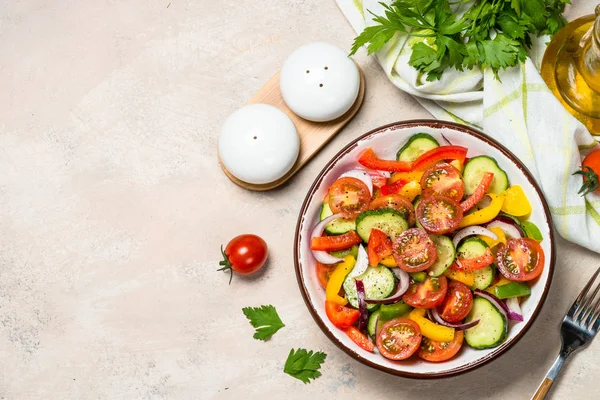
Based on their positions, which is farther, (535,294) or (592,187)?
(592,187)

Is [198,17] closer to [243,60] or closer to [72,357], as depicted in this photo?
[243,60]

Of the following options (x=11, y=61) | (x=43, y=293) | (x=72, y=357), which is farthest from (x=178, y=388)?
(x=11, y=61)

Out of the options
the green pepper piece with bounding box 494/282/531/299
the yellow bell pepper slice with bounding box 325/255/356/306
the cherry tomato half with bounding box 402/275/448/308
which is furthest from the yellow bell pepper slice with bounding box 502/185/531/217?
the yellow bell pepper slice with bounding box 325/255/356/306

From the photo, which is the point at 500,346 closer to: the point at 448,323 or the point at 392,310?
the point at 448,323

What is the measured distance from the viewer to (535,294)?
2.35 m

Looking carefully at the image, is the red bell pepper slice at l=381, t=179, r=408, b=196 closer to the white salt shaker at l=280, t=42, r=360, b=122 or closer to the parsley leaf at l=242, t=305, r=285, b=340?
the white salt shaker at l=280, t=42, r=360, b=122

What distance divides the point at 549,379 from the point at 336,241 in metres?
0.98

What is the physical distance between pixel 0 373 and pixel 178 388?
2.51ft

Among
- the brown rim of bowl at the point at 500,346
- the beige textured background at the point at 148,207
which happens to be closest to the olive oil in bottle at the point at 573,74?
the beige textured background at the point at 148,207

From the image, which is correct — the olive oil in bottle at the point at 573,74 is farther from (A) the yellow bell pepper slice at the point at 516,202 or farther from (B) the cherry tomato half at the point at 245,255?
(B) the cherry tomato half at the point at 245,255

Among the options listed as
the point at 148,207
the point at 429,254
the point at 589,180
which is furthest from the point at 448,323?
the point at 148,207

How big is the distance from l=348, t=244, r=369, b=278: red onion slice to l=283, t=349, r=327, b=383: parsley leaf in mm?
493

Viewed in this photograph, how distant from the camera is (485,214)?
238 cm

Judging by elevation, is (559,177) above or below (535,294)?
above
